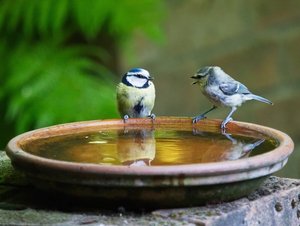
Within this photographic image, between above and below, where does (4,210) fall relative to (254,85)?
above

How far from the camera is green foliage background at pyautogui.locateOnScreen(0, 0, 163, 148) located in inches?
156

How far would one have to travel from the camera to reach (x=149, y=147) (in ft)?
7.02

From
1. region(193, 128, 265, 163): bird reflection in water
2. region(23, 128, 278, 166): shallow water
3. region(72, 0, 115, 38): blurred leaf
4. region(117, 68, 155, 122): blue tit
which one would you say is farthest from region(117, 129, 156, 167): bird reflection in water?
region(72, 0, 115, 38): blurred leaf

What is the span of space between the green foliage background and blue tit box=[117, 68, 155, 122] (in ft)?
3.95

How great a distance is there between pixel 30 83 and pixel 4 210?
2273mm

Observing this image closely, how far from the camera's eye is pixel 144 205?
5.87ft

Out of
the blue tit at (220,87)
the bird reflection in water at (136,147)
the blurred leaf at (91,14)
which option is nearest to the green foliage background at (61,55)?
the blurred leaf at (91,14)

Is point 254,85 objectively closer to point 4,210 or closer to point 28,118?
point 28,118

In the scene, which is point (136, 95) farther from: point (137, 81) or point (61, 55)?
point (61, 55)

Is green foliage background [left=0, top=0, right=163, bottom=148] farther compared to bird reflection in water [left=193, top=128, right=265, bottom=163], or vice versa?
green foliage background [left=0, top=0, right=163, bottom=148]

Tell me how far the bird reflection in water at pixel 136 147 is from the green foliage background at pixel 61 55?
1.57 meters

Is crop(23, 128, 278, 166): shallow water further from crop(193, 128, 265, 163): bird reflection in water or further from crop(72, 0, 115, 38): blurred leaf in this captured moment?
crop(72, 0, 115, 38): blurred leaf

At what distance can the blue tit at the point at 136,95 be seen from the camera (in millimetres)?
2660

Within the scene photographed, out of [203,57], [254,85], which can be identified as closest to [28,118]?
[203,57]
